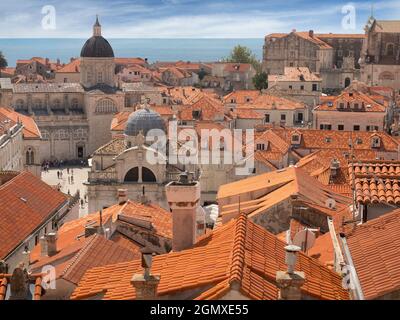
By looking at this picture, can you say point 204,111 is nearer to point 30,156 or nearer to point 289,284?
point 30,156

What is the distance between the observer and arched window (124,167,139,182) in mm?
28438

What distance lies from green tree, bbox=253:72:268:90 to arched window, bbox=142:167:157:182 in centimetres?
4702

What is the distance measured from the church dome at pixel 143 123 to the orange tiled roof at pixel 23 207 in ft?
26.3

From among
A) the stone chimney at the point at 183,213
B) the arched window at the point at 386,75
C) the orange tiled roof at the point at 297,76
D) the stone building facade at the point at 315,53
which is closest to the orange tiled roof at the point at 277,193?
the stone chimney at the point at 183,213

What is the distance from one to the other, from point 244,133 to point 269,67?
41.1 m

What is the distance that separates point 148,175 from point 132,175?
1.86 feet

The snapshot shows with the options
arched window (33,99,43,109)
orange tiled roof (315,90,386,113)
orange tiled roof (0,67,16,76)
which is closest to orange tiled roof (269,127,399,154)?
orange tiled roof (315,90,386,113)

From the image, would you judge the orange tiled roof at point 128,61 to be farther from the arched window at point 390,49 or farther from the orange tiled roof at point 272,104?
the orange tiled roof at point 272,104

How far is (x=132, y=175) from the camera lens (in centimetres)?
2855

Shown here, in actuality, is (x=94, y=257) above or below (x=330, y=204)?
above

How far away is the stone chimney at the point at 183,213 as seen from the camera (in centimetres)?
1000

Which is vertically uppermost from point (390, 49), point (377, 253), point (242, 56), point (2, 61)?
point (390, 49)

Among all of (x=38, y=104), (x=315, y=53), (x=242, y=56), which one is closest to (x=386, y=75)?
(x=315, y=53)
